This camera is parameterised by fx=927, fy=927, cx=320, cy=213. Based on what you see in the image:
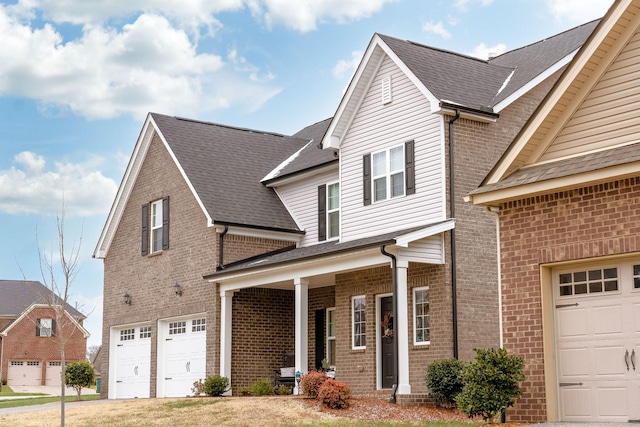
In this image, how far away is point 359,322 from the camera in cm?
2361

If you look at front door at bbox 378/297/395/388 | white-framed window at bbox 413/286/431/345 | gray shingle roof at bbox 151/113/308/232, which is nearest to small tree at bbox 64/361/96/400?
gray shingle roof at bbox 151/113/308/232

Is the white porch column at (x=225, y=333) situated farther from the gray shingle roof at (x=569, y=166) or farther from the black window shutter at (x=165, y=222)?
the gray shingle roof at (x=569, y=166)

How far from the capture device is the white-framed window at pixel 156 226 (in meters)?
29.5

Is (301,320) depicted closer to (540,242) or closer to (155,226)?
(155,226)

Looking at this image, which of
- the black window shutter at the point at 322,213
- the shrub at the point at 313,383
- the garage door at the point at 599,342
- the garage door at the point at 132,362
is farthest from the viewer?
the garage door at the point at 132,362

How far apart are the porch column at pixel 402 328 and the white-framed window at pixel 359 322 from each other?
2743mm

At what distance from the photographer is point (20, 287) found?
6956 centimetres

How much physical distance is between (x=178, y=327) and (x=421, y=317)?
944 cm

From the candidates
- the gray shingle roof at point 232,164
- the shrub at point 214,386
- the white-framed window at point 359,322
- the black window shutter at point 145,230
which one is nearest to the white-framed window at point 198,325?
the shrub at point 214,386

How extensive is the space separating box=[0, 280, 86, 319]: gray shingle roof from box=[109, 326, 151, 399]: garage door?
36783 mm

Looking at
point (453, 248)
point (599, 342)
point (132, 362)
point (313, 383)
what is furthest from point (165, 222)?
point (599, 342)

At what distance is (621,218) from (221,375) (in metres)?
14.7

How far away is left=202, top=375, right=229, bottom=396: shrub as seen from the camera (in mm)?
24625

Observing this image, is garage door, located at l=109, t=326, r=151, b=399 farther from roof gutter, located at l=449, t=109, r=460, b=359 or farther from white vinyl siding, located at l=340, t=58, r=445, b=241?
roof gutter, located at l=449, t=109, r=460, b=359
